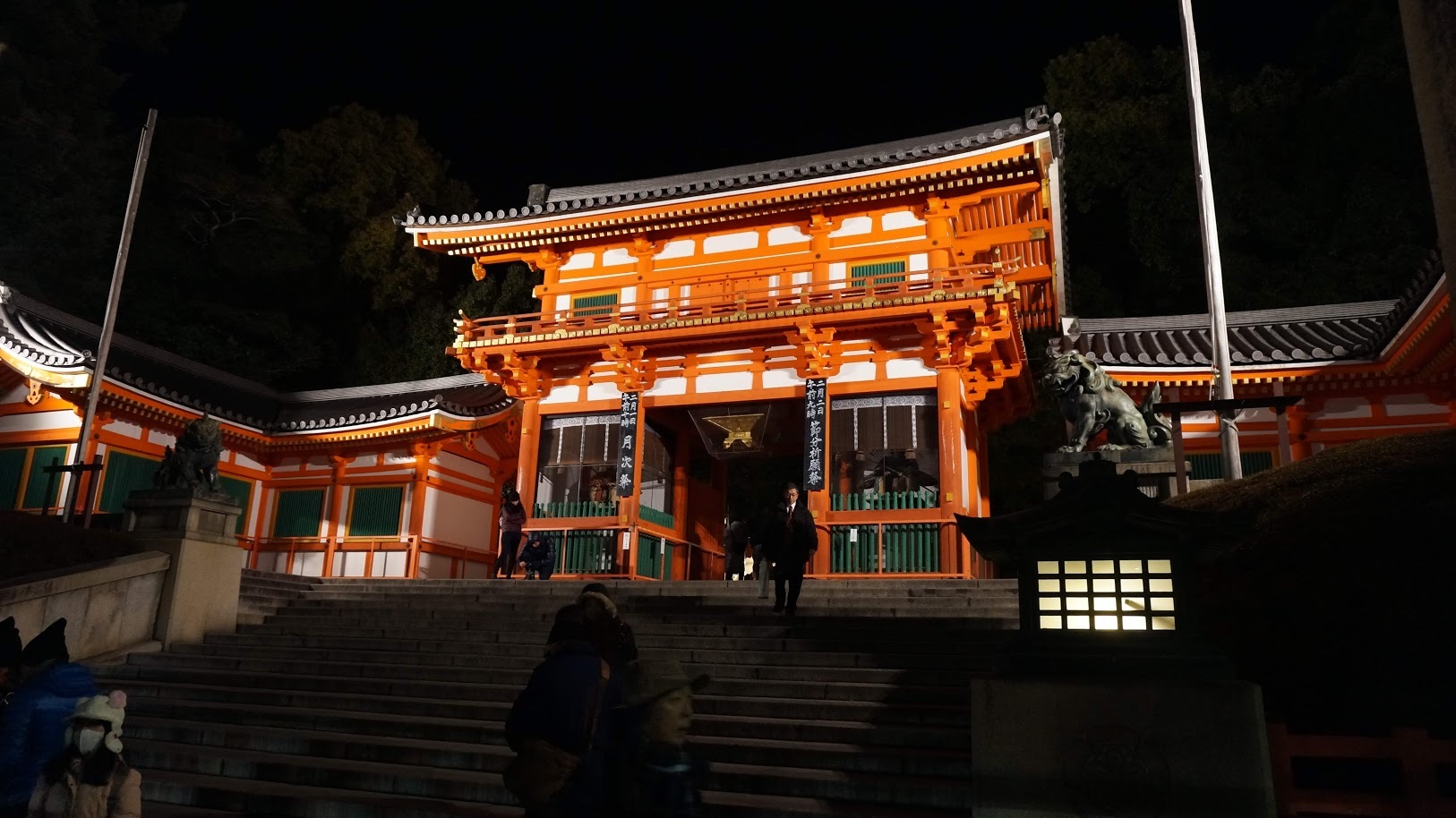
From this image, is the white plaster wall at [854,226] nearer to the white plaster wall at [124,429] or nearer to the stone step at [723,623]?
the stone step at [723,623]

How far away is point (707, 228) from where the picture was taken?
60.4ft

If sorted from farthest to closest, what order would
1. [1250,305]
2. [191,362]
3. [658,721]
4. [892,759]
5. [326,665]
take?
[1250,305] < [191,362] < [326,665] < [892,759] < [658,721]

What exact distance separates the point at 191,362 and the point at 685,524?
14.6 meters

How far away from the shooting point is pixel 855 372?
16375 millimetres

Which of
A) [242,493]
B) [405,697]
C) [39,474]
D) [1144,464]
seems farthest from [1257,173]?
[39,474]

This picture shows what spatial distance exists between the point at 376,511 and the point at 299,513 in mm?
2256

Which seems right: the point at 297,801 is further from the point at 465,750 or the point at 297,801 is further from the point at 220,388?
the point at 220,388

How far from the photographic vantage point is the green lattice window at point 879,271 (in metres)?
16.8

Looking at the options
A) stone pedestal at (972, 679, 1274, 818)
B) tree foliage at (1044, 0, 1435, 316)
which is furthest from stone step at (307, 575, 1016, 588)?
tree foliage at (1044, 0, 1435, 316)

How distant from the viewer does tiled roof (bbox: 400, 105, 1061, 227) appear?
50.9ft

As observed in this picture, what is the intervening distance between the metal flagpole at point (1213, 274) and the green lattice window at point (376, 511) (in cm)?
1645

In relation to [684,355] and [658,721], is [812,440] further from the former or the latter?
[658,721]

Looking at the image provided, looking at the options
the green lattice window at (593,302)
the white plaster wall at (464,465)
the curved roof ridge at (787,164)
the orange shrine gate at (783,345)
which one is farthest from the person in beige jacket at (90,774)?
the white plaster wall at (464,465)

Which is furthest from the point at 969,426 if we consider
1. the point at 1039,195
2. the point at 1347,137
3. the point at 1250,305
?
the point at 1347,137
